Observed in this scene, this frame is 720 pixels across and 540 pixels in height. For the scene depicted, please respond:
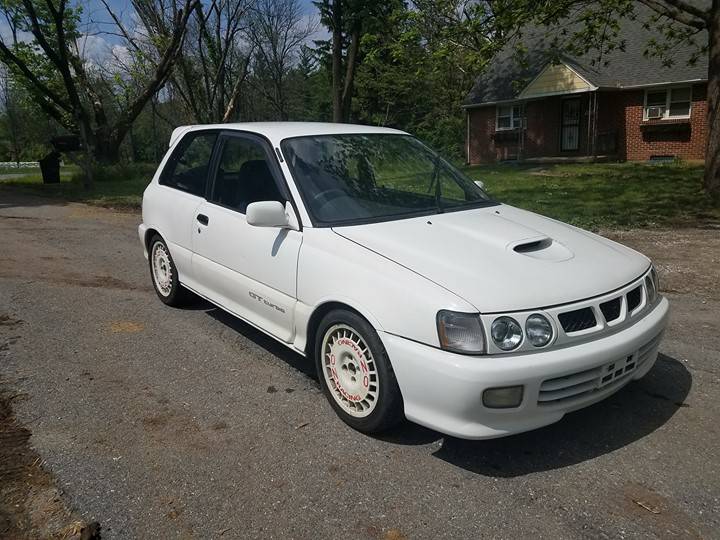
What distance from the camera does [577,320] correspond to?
308 centimetres

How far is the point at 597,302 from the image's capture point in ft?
10.4

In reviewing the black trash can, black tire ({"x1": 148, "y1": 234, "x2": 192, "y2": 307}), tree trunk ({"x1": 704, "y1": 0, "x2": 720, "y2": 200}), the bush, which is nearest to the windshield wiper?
black tire ({"x1": 148, "y1": 234, "x2": 192, "y2": 307})

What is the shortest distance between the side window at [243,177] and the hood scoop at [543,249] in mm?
1557

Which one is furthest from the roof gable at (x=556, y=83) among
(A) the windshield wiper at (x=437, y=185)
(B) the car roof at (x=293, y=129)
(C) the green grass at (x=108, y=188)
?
(B) the car roof at (x=293, y=129)

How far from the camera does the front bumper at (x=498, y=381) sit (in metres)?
2.87

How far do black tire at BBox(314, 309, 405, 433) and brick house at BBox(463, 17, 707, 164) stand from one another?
17240 mm

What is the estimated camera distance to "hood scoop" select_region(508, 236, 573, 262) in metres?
3.47

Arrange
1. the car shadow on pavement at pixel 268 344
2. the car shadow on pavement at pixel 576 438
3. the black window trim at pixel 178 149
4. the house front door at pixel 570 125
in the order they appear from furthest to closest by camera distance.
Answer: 1. the house front door at pixel 570 125
2. the black window trim at pixel 178 149
3. the car shadow on pavement at pixel 268 344
4. the car shadow on pavement at pixel 576 438

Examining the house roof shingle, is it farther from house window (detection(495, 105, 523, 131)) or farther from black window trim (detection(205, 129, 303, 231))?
black window trim (detection(205, 129, 303, 231))

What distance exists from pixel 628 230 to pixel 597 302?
22.1 feet

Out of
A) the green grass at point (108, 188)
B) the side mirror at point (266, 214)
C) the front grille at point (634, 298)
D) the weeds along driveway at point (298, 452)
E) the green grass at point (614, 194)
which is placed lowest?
the green grass at point (614, 194)

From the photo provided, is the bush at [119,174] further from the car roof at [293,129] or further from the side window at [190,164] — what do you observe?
the car roof at [293,129]

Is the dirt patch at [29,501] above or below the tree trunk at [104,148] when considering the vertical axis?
below

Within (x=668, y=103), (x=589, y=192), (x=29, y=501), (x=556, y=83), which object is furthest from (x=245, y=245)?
(x=556, y=83)
